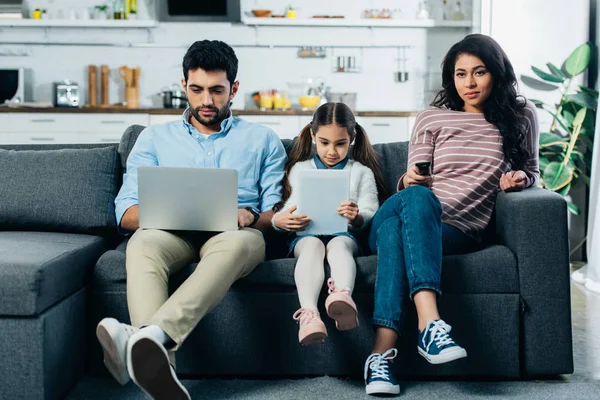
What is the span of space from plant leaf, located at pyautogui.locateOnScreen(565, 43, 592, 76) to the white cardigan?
2082 millimetres

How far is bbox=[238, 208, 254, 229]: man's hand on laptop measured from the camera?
86.5 inches

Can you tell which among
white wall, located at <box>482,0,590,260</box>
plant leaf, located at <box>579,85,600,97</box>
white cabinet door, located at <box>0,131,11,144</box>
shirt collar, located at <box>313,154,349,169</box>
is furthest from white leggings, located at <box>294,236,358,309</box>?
white cabinet door, located at <box>0,131,11,144</box>

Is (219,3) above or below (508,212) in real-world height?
above

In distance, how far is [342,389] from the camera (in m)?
2.02

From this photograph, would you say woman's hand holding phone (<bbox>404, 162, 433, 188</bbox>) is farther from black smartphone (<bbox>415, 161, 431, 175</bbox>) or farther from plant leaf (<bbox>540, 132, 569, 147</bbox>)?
plant leaf (<bbox>540, 132, 569, 147</bbox>)

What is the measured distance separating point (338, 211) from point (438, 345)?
19.7 inches

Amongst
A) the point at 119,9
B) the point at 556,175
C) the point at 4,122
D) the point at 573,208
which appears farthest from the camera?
the point at 119,9

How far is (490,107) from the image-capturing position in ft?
7.82

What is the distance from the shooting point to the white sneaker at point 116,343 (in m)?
1.66

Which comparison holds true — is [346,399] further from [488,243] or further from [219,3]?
[219,3]

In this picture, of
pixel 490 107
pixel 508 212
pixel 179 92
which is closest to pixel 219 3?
pixel 179 92

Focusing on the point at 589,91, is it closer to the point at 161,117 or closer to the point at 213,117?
the point at 213,117

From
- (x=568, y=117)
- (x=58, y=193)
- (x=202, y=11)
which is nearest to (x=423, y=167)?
(x=58, y=193)

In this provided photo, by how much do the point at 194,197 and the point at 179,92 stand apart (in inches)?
136
